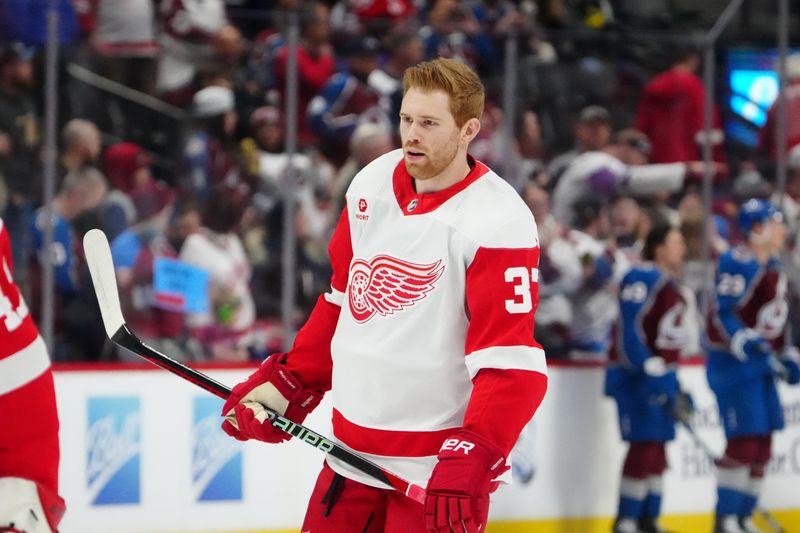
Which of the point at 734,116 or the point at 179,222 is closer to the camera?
the point at 179,222

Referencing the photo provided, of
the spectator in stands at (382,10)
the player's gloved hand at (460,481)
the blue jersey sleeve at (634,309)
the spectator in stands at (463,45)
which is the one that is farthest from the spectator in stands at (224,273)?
the player's gloved hand at (460,481)

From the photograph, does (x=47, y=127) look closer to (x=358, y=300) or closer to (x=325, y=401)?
(x=325, y=401)

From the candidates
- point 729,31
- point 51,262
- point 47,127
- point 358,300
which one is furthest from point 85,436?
point 729,31

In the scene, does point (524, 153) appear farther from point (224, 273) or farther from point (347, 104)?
point (224, 273)

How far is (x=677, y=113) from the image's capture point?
582cm

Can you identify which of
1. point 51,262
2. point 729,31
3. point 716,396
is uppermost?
point 729,31

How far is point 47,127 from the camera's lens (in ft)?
15.7

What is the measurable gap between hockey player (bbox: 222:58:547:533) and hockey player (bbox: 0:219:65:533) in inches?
17.0

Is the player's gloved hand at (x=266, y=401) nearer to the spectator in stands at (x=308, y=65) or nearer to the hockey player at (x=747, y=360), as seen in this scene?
the spectator in stands at (x=308, y=65)

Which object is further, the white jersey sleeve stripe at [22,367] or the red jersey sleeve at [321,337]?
the red jersey sleeve at [321,337]

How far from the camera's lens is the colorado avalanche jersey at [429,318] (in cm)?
258

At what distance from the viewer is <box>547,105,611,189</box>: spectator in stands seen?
18.3 ft

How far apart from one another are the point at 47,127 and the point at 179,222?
57 cm

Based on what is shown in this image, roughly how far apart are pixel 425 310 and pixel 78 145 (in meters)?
2.50
